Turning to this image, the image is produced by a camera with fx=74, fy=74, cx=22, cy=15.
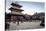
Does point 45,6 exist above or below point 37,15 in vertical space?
above

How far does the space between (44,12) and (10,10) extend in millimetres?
617

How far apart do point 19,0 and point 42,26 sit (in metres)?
0.63

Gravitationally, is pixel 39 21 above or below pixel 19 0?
below

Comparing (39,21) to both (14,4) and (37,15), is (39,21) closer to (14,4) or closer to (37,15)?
(37,15)

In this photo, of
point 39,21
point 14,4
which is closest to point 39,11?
point 39,21

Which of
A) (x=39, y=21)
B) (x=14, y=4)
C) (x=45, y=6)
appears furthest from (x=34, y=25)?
(x=14, y=4)

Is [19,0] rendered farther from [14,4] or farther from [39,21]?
[39,21]

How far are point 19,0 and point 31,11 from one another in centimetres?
29

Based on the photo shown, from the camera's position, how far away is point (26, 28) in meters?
1.31
